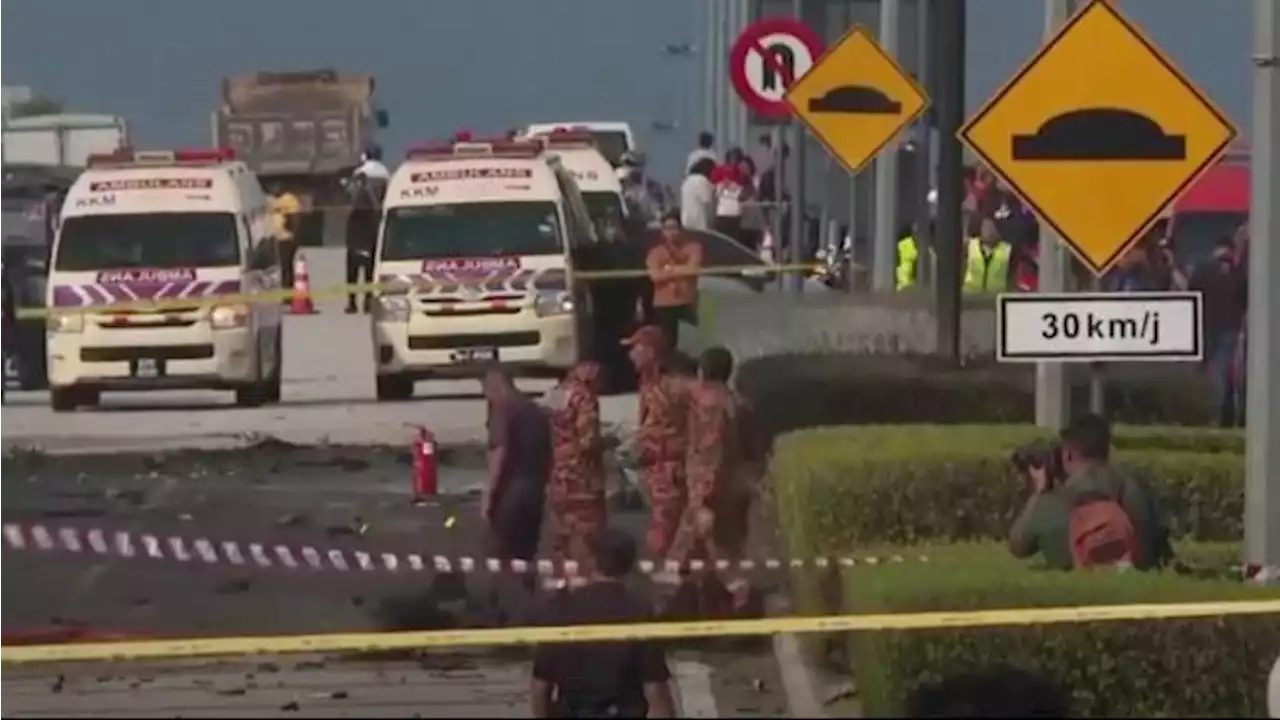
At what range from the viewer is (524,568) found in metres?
17.0

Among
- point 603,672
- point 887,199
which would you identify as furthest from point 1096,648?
point 887,199

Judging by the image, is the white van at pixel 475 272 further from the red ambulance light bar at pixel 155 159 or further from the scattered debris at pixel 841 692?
the scattered debris at pixel 841 692

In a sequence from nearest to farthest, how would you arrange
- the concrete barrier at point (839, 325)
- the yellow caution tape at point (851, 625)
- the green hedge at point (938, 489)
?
the yellow caution tape at point (851, 625), the green hedge at point (938, 489), the concrete barrier at point (839, 325)

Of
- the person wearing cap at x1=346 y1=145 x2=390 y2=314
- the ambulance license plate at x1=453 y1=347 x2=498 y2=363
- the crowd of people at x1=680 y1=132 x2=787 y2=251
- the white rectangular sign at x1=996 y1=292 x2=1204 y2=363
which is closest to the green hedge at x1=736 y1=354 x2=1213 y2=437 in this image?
the white rectangular sign at x1=996 y1=292 x2=1204 y2=363

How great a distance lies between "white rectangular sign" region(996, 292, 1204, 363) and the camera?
13930mm

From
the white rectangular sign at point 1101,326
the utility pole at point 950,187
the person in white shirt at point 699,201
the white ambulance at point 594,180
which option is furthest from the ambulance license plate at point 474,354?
the white rectangular sign at point 1101,326

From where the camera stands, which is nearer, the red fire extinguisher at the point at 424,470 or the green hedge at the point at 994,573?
the green hedge at the point at 994,573

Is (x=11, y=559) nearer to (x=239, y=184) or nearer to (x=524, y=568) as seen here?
(x=524, y=568)

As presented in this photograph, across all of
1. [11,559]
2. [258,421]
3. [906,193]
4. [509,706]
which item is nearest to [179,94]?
[906,193]

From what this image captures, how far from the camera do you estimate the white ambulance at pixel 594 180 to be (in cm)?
3753

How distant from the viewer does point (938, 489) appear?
1575 centimetres

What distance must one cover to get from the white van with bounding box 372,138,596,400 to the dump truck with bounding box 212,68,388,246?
36.7 meters

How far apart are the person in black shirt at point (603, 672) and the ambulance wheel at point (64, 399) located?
20.6 metres

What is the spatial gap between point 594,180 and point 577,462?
71.0 feet
